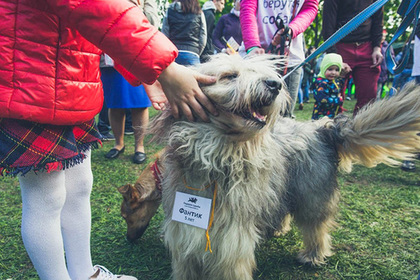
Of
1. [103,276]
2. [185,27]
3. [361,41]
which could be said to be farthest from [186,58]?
[103,276]

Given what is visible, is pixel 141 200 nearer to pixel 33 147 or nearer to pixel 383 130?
pixel 33 147

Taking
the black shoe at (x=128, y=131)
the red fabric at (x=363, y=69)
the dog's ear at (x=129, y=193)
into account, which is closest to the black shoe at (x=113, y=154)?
the black shoe at (x=128, y=131)

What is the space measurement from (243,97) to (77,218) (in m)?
1.18

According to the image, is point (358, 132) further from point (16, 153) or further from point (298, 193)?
point (16, 153)

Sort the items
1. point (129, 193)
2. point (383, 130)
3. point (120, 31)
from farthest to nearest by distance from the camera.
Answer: point (129, 193) < point (383, 130) < point (120, 31)

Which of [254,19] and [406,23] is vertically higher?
[406,23]

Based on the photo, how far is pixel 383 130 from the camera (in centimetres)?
216

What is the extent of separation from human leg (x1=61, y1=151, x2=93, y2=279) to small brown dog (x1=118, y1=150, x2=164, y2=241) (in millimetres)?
600

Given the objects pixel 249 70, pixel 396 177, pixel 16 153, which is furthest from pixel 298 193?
pixel 396 177

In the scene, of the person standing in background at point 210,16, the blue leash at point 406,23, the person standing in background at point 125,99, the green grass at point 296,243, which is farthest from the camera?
the person standing in background at point 210,16

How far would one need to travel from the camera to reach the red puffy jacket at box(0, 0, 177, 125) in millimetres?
1207

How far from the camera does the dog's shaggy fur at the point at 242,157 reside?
1639mm

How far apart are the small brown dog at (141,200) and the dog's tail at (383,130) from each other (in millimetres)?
1514

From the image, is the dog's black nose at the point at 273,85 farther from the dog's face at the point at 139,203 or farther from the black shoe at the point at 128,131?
the black shoe at the point at 128,131
